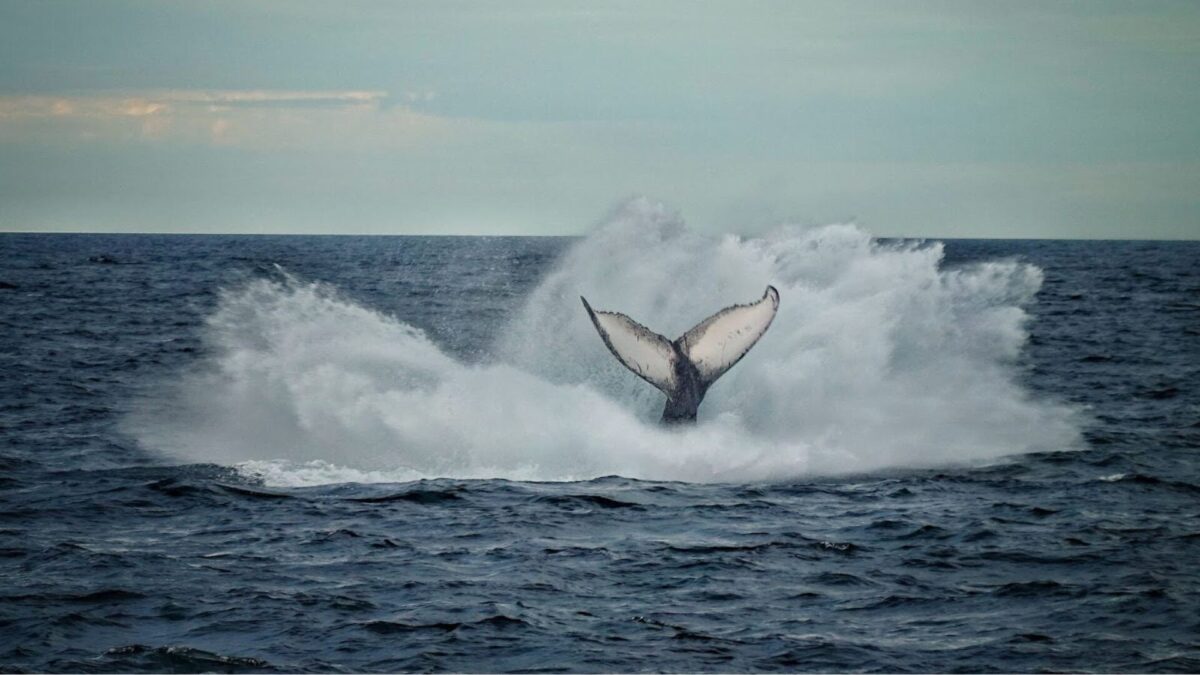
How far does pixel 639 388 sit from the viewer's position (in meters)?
18.0

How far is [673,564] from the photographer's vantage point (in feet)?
38.5

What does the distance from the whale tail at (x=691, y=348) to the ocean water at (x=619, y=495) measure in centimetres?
80

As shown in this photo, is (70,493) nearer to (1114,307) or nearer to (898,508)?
(898,508)

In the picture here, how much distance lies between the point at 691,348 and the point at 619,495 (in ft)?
7.52

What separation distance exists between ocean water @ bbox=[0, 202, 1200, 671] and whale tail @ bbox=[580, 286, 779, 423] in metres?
0.80

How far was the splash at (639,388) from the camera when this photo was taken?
15977mm

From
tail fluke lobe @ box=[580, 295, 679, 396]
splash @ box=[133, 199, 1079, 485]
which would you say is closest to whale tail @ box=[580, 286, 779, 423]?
tail fluke lobe @ box=[580, 295, 679, 396]

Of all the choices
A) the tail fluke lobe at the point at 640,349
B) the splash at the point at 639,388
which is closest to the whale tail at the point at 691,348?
the tail fluke lobe at the point at 640,349

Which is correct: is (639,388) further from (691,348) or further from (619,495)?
(619,495)

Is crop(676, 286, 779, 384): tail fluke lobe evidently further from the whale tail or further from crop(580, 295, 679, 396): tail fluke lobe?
crop(580, 295, 679, 396): tail fluke lobe

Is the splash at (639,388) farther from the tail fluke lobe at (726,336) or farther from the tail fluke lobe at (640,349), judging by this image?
the tail fluke lobe at (726,336)

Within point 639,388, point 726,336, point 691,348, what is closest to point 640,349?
point 691,348

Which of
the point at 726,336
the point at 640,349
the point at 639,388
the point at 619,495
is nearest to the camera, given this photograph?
the point at 619,495

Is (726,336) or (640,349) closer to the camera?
(640,349)
